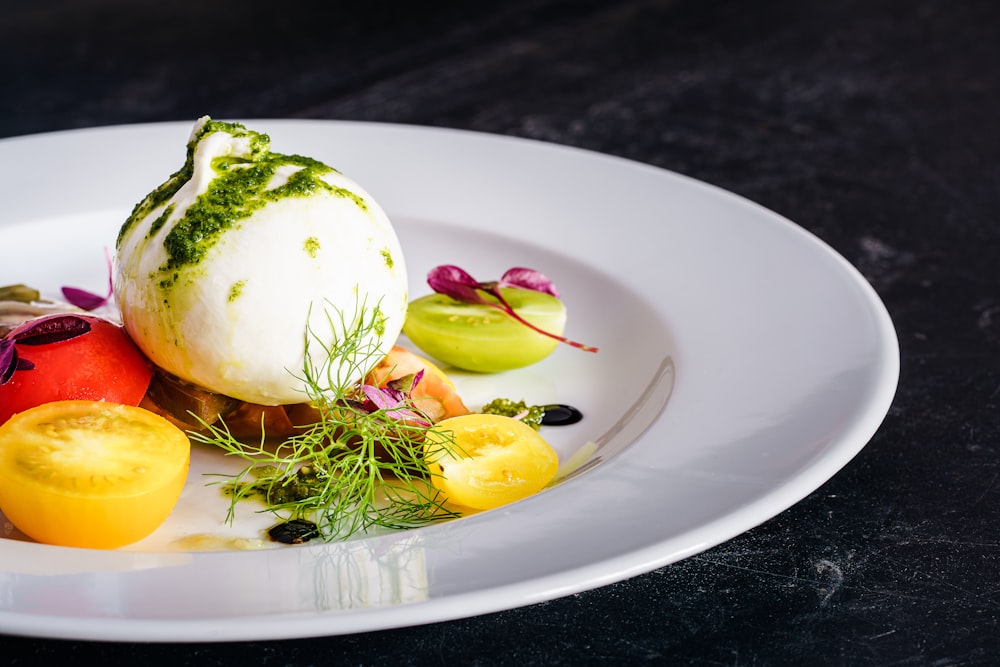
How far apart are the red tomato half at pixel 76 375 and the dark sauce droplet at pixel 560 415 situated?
0.65 m

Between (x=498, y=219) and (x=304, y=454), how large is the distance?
89cm

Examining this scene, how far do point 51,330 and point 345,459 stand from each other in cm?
52

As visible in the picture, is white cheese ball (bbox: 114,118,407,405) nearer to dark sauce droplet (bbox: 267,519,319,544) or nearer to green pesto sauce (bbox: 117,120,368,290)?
green pesto sauce (bbox: 117,120,368,290)

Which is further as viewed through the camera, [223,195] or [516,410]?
[516,410]

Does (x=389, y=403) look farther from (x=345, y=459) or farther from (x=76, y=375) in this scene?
(x=76, y=375)

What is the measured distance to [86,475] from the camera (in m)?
1.37

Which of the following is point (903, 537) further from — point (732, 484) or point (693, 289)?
point (693, 289)

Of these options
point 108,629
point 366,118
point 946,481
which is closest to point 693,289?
point 946,481

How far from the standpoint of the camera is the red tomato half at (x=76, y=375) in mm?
1607

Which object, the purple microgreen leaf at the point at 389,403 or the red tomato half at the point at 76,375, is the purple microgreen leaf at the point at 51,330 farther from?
the purple microgreen leaf at the point at 389,403

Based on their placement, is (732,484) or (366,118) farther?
(366,118)

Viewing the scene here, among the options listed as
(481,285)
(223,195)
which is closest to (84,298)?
(223,195)

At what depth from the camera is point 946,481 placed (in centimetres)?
174

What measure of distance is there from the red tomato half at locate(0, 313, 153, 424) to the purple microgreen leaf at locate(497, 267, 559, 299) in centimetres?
71
